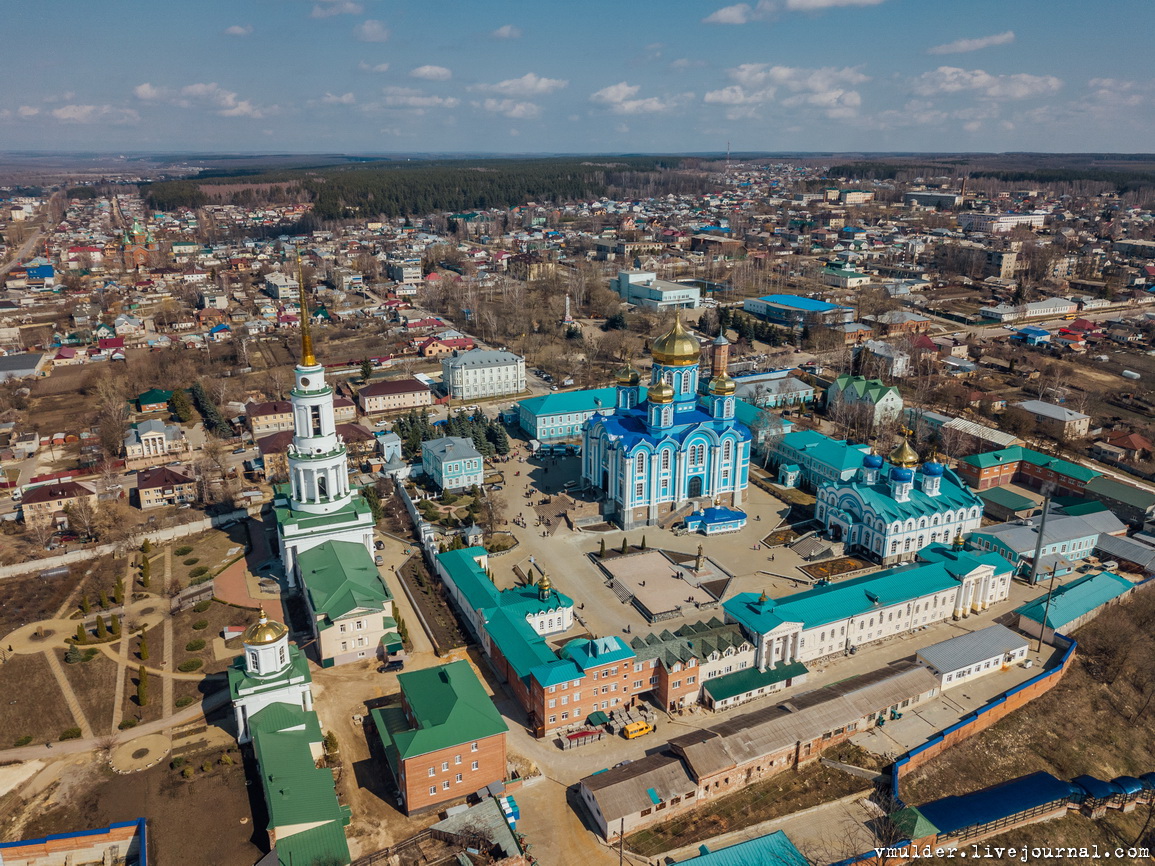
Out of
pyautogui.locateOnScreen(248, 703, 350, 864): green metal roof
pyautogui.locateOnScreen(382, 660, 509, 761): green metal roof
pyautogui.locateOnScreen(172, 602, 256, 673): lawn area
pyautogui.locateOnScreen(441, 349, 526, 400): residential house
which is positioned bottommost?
pyautogui.locateOnScreen(172, 602, 256, 673): lawn area

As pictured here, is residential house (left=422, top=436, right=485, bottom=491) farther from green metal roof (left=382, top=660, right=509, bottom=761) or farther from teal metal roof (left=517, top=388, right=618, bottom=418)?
green metal roof (left=382, top=660, right=509, bottom=761)

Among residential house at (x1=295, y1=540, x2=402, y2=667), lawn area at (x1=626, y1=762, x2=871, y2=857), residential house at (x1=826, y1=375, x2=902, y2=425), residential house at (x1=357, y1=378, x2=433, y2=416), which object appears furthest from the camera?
residential house at (x1=357, y1=378, x2=433, y2=416)

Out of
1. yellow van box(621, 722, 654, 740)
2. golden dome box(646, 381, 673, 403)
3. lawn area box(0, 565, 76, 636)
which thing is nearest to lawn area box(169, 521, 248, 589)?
lawn area box(0, 565, 76, 636)

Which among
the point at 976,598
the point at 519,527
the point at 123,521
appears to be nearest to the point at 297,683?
the point at 519,527

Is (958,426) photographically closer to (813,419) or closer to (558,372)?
(813,419)

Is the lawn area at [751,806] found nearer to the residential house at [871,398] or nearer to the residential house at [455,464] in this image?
the residential house at [455,464]

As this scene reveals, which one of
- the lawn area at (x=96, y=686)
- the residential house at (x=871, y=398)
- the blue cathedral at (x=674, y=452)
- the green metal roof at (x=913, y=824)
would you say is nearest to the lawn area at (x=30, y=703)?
the lawn area at (x=96, y=686)

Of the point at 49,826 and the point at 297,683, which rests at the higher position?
the point at 297,683

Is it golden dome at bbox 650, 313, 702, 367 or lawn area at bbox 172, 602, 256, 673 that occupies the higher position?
golden dome at bbox 650, 313, 702, 367
